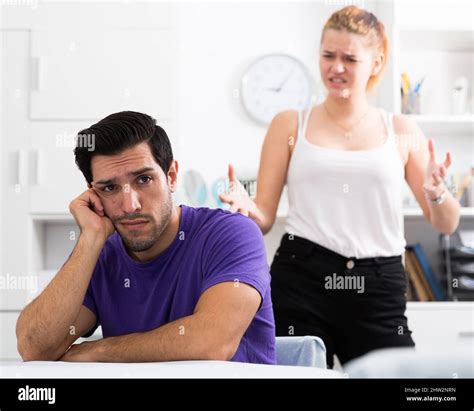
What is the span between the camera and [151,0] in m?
3.05

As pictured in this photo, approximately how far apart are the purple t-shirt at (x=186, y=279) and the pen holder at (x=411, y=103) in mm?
1706

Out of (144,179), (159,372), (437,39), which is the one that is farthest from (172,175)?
(437,39)

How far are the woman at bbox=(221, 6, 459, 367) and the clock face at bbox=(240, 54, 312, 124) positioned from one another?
1270 mm

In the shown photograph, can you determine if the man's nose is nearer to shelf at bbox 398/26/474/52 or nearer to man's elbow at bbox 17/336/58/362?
man's elbow at bbox 17/336/58/362

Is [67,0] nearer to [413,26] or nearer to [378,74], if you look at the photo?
[413,26]

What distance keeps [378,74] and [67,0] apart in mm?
1641

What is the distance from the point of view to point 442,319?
2.71m

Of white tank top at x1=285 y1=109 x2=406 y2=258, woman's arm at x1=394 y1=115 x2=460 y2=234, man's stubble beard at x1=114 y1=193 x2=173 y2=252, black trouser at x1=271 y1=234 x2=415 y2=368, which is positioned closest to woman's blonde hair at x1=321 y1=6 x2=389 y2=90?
woman's arm at x1=394 y1=115 x2=460 y2=234

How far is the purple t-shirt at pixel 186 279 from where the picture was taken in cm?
126

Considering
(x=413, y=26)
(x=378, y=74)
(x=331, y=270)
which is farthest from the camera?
(x=413, y=26)

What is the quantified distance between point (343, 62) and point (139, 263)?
0.78 metres

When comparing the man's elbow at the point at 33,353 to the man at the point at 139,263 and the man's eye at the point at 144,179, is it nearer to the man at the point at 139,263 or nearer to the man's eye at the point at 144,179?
the man at the point at 139,263

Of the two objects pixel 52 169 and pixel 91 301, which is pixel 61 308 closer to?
pixel 91 301
